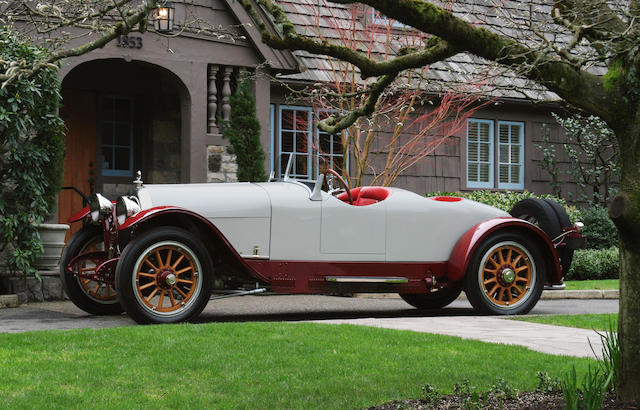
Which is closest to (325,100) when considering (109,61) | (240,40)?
(240,40)

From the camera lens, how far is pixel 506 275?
32.3 ft

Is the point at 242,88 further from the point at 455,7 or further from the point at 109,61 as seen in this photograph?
the point at 455,7

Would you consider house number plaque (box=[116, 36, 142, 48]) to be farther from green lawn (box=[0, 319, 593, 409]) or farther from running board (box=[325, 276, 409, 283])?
green lawn (box=[0, 319, 593, 409])

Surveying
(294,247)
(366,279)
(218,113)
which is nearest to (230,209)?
(294,247)

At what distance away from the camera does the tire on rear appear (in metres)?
9.54

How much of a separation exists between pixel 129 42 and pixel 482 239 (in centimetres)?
623

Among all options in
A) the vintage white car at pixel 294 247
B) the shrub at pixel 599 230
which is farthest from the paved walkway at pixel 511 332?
the shrub at pixel 599 230

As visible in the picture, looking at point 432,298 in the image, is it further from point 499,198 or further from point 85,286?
point 499,198

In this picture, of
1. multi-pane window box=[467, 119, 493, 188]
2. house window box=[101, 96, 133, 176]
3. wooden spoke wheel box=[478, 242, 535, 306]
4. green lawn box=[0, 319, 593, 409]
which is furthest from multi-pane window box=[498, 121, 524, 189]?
green lawn box=[0, 319, 593, 409]

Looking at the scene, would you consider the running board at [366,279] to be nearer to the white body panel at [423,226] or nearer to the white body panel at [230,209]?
the white body panel at [423,226]

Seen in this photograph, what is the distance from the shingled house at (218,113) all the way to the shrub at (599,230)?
1407 mm

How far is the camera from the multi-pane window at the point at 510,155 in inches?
725

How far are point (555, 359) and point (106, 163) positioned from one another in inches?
432

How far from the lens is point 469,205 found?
10.1m
